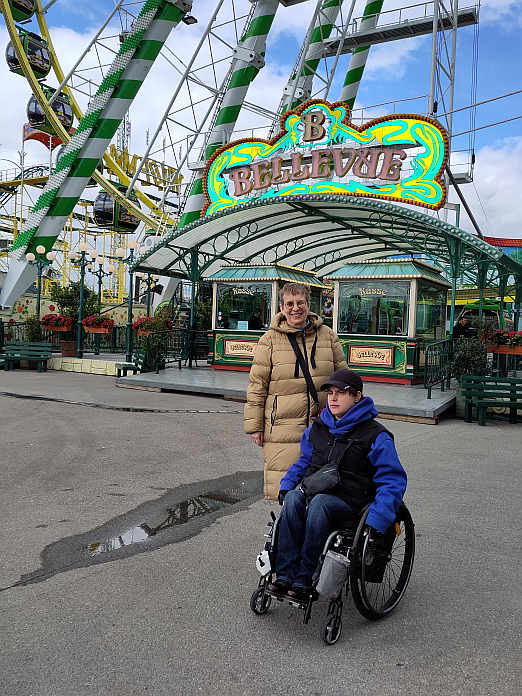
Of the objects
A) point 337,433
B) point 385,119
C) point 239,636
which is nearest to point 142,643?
point 239,636

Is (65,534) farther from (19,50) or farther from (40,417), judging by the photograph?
(19,50)

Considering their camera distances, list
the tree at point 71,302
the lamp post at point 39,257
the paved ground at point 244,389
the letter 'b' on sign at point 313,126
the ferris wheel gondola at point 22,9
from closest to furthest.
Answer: the paved ground at point 244,389 → the letter 'b' on sign at point 313,126 → the tree at point 71,302 → the lamp post at point 39,257 → the ferris wheel gondola at point 22,9

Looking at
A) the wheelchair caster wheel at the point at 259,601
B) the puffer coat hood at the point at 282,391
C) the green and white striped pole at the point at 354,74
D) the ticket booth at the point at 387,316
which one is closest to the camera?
the wheelchair caster wheel at the point at 259,601

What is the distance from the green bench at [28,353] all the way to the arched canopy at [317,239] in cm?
395

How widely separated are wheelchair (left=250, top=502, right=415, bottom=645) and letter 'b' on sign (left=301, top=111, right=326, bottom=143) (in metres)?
12.0

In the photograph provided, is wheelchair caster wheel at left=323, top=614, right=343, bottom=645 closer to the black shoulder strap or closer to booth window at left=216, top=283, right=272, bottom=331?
the black shoulder strap

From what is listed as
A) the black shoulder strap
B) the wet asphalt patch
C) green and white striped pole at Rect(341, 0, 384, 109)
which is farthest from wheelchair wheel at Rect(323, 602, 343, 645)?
green and white striped pole at Rect(341, 0, 384, 109)

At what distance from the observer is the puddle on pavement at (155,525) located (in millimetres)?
4098

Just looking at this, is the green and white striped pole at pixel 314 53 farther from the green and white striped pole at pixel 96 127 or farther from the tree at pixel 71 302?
the tree at pixel 71 302

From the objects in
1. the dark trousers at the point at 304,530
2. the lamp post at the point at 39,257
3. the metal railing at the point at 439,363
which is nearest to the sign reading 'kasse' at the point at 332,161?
the metal railing at the point at 439,363

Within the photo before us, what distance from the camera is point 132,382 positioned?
14.0 m

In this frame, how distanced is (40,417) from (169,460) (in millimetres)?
3565

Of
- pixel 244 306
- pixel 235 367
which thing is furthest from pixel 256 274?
pixel 235 367

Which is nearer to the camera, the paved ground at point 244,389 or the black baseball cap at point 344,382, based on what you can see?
the black baseball cap at point 344,382
